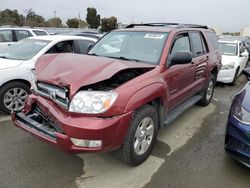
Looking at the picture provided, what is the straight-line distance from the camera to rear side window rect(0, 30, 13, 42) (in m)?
9.79

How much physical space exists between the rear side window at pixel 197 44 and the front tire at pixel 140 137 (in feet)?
6.64

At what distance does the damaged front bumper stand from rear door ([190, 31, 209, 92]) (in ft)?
8.11

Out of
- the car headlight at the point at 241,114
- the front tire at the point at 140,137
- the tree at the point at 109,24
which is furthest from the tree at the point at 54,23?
the car headlight at the point at 241,114

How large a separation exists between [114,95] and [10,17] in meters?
37.7

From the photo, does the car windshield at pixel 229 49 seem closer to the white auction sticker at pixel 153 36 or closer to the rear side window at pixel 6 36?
the white auction sticker at pixel 153 36

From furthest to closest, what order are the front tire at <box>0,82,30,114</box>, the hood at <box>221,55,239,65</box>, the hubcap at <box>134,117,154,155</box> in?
the hood at <box>221,55,239,65</box> < the front tire at <box>0,82,30,114</box> < the hubcap at <box>134,117,154,155</box>

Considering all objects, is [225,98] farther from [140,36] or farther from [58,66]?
[58,66]

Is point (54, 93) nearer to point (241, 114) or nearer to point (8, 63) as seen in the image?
point (241, 114)

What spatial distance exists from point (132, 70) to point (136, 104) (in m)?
0.61

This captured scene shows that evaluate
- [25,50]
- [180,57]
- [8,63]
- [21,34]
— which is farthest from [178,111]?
[21,34]

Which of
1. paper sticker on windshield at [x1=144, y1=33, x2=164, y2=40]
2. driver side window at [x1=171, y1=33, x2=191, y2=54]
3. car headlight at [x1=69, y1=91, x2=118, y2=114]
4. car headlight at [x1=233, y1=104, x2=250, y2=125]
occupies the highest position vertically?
paper sticker on windshield at [x1=144, y1=33, x2=164, y2=40]

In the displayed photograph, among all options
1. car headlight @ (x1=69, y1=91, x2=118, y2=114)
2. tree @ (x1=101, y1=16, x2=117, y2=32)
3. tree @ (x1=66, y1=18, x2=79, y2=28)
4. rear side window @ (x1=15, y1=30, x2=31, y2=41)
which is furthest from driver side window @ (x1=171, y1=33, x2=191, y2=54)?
tree @ (x1=66, y1=18, x2=79, y2=28)

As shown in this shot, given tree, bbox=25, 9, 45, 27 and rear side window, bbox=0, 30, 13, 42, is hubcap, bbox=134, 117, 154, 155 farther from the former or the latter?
tree, bbox=25, 9, 45, 27

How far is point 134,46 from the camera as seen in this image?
421cm
